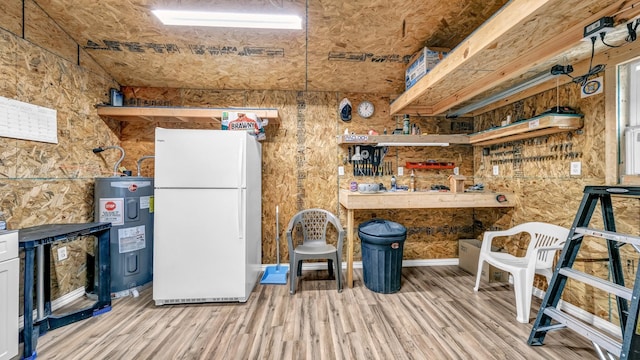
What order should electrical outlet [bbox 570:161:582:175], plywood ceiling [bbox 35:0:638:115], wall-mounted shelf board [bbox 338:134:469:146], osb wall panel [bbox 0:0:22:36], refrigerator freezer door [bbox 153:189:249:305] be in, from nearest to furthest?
plywood ceiling [bbox 35:0:638:115], osb wall panel [bbox 0:0:22:36], electrical outlet [bbox 570:161:582:175], refrigerator freezer door [bbox 153:189:249:305], wall-mounted shelf board [bbox 338:134:469:146]

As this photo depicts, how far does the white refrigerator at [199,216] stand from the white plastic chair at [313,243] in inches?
21.2

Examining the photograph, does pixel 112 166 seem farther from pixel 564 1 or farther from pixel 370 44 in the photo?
pixel 564 1

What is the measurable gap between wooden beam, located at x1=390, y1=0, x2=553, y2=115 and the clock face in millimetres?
959

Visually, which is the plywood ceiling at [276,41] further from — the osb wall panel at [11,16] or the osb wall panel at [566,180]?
the osb wall panel at [566,180]

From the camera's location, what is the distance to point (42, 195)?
2213 mm

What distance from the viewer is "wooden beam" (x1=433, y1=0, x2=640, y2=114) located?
147cm

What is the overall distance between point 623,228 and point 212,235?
359 centimetres

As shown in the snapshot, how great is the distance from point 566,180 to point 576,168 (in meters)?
0.15

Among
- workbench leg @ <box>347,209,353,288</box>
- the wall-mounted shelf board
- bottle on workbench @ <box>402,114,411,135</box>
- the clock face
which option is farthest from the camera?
the clock face

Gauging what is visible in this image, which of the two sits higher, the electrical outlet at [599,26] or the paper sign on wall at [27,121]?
the electrical outlet at [599,26]

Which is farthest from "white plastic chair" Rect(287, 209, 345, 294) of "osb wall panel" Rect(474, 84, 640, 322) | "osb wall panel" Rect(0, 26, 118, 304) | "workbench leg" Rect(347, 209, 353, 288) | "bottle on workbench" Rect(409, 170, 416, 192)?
"osb wall panel" Rect(0, 26, 118, 304)

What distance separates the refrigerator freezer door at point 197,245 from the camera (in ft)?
7.60

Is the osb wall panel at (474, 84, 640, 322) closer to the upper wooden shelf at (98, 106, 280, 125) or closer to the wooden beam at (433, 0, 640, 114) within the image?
the wooden beam at (433, 0, 640, 114)

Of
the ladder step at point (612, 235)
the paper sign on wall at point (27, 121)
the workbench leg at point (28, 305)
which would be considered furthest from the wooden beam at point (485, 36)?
the paper sign on wall at point (27, 121)
